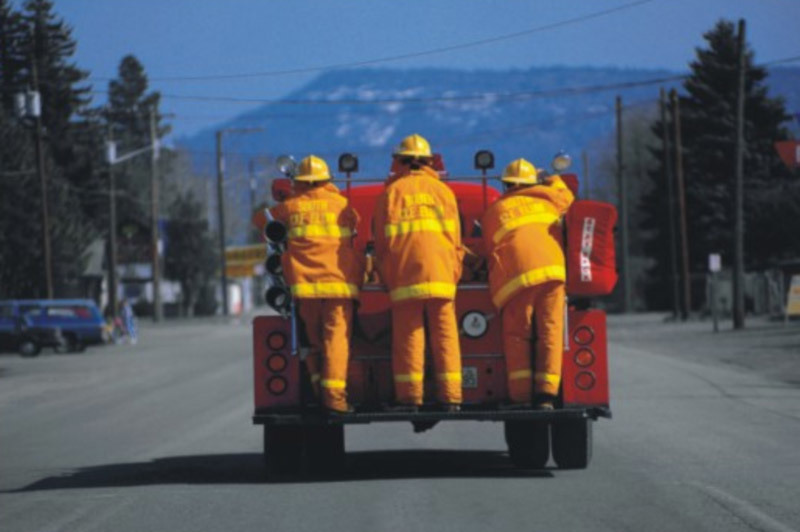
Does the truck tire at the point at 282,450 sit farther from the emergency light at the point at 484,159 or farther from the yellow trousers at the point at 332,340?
the emergency light at the point at 484,159

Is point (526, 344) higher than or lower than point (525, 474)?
higher

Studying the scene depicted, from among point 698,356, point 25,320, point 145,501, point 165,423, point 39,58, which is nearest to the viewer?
point 145,501

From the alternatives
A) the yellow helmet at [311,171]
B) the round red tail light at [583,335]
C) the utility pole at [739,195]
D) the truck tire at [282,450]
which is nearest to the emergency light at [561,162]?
the round red tail light at [583,335]

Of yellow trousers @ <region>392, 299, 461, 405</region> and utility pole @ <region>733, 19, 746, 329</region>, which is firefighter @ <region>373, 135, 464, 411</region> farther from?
utility pole @ <region>733, 19, 746, 329</region>

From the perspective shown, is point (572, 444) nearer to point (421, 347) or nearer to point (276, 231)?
point (421, 347)

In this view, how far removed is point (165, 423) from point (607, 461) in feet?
27.1

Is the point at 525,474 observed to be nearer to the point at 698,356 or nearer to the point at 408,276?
the point at 408,276

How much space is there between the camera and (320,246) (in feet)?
42.4

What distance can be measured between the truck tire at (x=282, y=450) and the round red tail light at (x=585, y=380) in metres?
2.28

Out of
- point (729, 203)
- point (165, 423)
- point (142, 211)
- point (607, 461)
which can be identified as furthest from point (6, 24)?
point (607, 461)

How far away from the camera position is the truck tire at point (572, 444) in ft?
44.6

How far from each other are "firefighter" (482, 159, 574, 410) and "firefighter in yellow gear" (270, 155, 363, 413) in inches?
43.2

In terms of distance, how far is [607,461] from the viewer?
14.6 m

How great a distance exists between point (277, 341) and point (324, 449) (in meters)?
1.12
